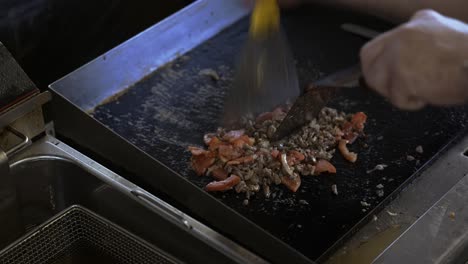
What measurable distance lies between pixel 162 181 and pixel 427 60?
1.84 ft

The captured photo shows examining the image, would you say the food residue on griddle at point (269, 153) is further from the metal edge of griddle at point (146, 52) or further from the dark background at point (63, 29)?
the dark background at point (63, 29)

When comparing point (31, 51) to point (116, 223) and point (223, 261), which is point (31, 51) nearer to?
point (116, 223)

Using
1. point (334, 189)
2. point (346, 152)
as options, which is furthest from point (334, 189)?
point (346, 152)

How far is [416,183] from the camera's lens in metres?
1.48

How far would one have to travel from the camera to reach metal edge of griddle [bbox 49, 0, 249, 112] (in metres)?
1.67

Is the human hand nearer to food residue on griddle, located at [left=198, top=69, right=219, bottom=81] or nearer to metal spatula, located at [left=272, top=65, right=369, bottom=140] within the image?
metal spatula, located at [left=272, top=65, right=369, bottom=140]

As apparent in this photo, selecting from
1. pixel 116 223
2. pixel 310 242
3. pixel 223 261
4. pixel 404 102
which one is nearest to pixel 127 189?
pixel 116 223

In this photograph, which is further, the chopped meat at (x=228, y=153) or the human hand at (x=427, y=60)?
the chopped meat at (x=228, y=153)

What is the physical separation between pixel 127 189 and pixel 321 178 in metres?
0.42

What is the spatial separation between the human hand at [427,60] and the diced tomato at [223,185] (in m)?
0.45

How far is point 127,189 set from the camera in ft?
4.25

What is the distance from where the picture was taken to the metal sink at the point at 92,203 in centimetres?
124

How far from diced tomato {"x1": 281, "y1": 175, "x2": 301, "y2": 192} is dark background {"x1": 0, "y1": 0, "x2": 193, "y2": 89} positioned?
62 cm

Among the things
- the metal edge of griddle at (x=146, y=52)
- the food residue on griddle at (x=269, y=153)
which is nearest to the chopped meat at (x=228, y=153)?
the food residue on griddle at (x=269, y=153)
